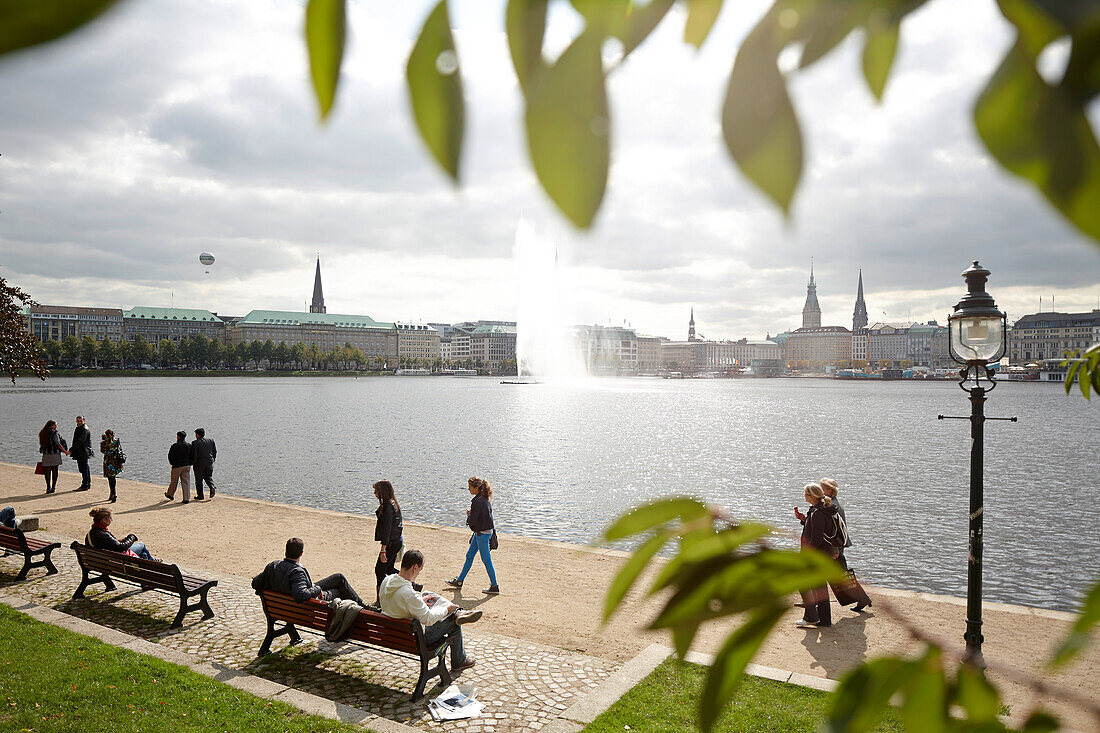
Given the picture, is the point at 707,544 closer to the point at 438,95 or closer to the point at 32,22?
the point at 438,95

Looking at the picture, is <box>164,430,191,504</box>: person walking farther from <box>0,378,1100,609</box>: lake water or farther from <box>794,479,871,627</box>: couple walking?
<box>794,479,871,627</box>: couple walking

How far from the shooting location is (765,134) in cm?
55

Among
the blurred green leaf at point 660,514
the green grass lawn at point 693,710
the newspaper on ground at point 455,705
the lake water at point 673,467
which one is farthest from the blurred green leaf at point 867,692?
the lake water at point 673,467

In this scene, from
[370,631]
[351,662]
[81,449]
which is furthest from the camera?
[81,449]

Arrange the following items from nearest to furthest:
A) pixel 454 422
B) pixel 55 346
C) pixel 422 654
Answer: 1. pixel 422 654
2. pixel 454 422
3. pixel 55 346

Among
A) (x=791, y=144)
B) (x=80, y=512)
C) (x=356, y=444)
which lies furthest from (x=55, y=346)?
(x=791, y=144)

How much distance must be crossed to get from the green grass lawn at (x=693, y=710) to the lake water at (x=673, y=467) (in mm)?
8221

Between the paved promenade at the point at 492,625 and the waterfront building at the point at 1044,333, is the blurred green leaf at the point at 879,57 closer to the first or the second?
the paved promenade at the point at 492,625

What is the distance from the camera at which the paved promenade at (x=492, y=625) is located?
8656 millimetres

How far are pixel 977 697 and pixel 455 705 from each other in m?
8.23

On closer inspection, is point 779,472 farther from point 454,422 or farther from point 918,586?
point 454,422

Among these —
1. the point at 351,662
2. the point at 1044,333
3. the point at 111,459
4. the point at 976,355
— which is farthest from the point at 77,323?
the point at 1044,333

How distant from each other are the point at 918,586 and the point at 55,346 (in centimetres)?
18029

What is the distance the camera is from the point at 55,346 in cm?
15600
